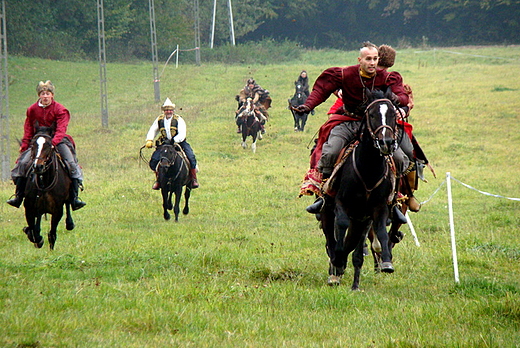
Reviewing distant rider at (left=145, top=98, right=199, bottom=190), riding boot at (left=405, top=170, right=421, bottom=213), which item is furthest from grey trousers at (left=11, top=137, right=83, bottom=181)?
riding boot at (left=405, top=170, right=421, bottom=213)

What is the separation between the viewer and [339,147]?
8172 mm

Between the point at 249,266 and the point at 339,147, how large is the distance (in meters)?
2.09

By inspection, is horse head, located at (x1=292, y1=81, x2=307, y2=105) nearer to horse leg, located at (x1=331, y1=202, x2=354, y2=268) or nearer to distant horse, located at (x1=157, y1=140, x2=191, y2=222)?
distant horse, located at (x1=157, y1=140, x2=191, y2=222)

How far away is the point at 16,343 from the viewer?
5.07 meters

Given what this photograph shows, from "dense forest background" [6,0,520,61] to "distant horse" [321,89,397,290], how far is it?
55059 millimetres

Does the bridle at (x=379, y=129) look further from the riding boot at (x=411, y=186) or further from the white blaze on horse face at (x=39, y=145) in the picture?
the white blaze on horse face at (x=39, y=145)

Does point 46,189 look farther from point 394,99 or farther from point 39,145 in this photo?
point 394,99

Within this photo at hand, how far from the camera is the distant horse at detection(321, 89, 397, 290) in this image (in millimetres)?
7203

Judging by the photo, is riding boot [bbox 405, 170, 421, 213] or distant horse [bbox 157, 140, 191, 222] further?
distant horse [bbox 157, 140, 191, 222]

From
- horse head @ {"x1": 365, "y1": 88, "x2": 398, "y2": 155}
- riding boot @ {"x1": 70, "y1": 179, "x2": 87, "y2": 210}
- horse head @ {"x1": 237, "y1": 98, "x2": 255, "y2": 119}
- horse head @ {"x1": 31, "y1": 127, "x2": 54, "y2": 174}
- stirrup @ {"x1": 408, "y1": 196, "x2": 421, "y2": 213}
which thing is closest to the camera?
horse head @ {"x1": 365, "y1": 88, "x2": 398, "y2": 155}

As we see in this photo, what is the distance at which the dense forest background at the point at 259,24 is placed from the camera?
6222 cm

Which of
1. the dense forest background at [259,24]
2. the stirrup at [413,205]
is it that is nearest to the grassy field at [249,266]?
the stirrup at [413,205]

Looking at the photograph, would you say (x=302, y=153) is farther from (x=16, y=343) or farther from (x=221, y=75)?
(x=221, y=75)

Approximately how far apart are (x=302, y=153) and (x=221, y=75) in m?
27.8
